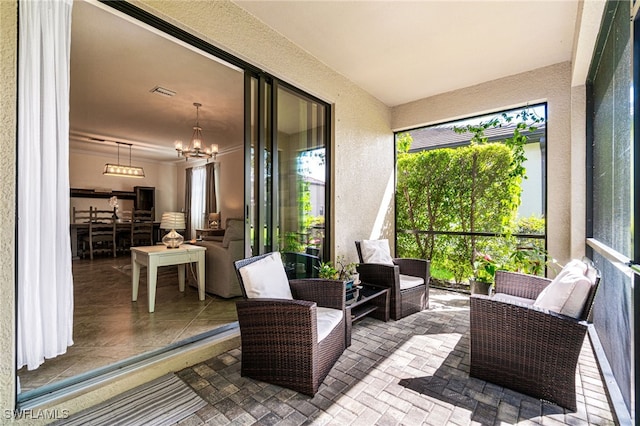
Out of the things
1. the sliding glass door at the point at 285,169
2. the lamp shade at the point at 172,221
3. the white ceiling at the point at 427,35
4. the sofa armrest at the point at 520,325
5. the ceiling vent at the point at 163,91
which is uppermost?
the white ceiling at the point at 427,35

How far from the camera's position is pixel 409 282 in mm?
3330

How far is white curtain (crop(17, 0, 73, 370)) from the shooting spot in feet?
5.05

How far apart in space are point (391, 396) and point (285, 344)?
0.74 metres

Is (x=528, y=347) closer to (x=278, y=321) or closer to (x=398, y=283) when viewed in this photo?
(x=398, y=283)

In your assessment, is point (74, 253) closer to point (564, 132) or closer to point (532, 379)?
point (532, 379)

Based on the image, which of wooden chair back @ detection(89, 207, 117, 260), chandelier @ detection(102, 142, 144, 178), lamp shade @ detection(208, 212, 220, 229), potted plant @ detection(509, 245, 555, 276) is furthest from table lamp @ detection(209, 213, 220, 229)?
potted plant @ detection(509, 245, 555, 276)

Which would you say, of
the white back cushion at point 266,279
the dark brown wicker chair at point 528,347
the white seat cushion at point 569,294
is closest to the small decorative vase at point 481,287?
the white seat cushion at point 569,294

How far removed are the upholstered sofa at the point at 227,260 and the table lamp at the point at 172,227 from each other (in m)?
0.44

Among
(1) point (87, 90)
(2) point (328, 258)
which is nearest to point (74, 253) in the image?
(1) point (87, 90)

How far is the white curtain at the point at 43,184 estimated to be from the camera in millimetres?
1538

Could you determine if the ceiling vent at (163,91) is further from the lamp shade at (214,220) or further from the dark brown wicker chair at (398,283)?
the lamp shade at (214,220)

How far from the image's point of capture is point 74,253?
6926 millimetres

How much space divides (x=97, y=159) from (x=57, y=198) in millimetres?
8223

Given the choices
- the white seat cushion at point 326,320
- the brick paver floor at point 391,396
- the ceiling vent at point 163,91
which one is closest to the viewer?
the brick paver floor at point 391,396
